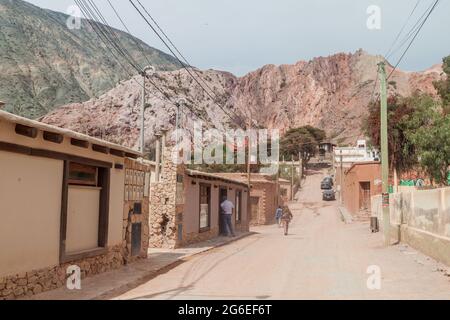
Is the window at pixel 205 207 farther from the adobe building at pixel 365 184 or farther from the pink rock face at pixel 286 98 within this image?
the pink rock face at pixel 286 98

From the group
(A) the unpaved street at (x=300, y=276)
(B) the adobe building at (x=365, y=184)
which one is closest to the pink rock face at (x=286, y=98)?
(B) the adobe building at (x=365, y=184)

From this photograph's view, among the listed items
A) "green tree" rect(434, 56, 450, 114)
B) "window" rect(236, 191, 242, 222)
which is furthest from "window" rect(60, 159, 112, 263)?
"green tree" rect(434, 56, 450, 114)

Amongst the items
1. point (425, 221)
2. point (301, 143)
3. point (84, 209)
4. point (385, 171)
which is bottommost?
point (425, 221)

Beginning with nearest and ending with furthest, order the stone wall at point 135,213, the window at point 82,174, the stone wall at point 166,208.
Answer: the window at point 82,174 < the stone wall at point 135,213 < the stone wall at point 166,208

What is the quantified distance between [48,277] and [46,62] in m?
154

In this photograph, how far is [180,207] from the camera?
62.4ft

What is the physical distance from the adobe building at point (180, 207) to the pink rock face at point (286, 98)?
86.0 metres

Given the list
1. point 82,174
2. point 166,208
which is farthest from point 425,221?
point 82,174

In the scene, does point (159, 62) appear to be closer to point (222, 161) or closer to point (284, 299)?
point (222, 161)

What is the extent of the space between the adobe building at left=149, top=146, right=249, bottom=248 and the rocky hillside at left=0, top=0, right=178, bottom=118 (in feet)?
310

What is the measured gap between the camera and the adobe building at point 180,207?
18.5 meters

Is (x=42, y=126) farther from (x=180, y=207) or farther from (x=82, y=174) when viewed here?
(x=180, y=207)

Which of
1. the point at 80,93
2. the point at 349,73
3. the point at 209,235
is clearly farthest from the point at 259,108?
the point at 209,235

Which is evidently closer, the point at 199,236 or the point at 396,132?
the point at 199,236
